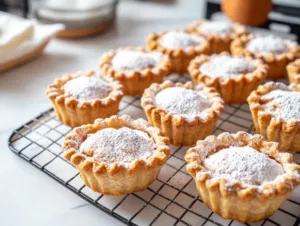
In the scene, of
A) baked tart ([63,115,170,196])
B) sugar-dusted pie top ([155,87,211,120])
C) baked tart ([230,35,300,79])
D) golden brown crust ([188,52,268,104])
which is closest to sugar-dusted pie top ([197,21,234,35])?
baked tart ([230,35,300,79])

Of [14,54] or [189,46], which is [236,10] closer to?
[189,46]

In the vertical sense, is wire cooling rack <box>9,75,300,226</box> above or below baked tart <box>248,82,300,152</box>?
below

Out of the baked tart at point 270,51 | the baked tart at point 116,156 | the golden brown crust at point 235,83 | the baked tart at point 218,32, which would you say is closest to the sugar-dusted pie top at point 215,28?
the baked tart at point 218,32

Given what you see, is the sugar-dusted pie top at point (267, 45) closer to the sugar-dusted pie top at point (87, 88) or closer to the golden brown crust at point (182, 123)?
the golden brown crust at point (182, 123)

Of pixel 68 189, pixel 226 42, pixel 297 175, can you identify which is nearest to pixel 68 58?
pixel 226 42

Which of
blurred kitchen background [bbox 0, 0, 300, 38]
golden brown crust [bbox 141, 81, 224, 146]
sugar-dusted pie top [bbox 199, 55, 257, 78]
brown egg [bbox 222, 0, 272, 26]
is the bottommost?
golden brown crust [bbox 141, 81, 224, 146]

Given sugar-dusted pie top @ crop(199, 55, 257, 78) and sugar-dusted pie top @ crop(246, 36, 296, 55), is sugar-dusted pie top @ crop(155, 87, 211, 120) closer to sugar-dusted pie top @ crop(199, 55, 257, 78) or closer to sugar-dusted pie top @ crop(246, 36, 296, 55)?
sugar-dusted pie top @ crop(199, 55, 257, 78)

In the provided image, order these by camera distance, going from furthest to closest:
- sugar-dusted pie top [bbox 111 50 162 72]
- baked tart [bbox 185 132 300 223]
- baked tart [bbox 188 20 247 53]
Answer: baked tart [bbox 188 20 247 53], sugar-dusted pie top [bbox 111 50 162 72], baked tart [bbox 185 132 300 223]

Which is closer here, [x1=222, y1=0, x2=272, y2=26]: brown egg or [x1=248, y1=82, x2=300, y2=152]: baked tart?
[x1=248, y1=82, x2=300, y2=152]: baked tart

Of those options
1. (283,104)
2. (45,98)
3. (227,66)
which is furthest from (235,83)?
(45,98)
